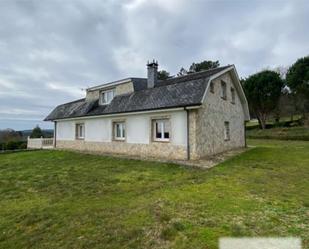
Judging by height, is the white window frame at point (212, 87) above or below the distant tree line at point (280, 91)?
below

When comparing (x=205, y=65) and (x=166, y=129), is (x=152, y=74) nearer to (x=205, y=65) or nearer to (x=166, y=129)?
(x=166, y=129)

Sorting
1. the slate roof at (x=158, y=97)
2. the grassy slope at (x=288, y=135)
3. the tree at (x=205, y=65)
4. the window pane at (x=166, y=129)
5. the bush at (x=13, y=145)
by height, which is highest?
the tree at (x=205, y=65)

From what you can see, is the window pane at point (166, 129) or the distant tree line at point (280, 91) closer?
the window pane at point (166, 129)

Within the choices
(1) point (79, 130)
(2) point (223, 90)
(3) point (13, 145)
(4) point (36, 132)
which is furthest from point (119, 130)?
(4) point (36, 132)

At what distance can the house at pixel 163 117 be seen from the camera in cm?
1163

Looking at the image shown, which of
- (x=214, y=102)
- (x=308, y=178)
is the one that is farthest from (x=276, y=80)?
(x=308, y=178)

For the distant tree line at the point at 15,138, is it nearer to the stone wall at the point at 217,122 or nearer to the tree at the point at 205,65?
the stone wall at the point at 217,122

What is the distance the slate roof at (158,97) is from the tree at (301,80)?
61.8 ft

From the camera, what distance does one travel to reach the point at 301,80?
27.6 m

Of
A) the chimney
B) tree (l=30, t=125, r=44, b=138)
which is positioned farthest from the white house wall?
tree (l=30, t=125, r=44, b=138)

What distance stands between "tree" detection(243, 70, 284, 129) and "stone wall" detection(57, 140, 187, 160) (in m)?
25.1

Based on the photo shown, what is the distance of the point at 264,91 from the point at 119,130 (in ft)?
81.9

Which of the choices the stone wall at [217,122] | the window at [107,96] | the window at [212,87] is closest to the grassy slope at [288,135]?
the stone wall at [217,122]

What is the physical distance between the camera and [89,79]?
2591 cm
